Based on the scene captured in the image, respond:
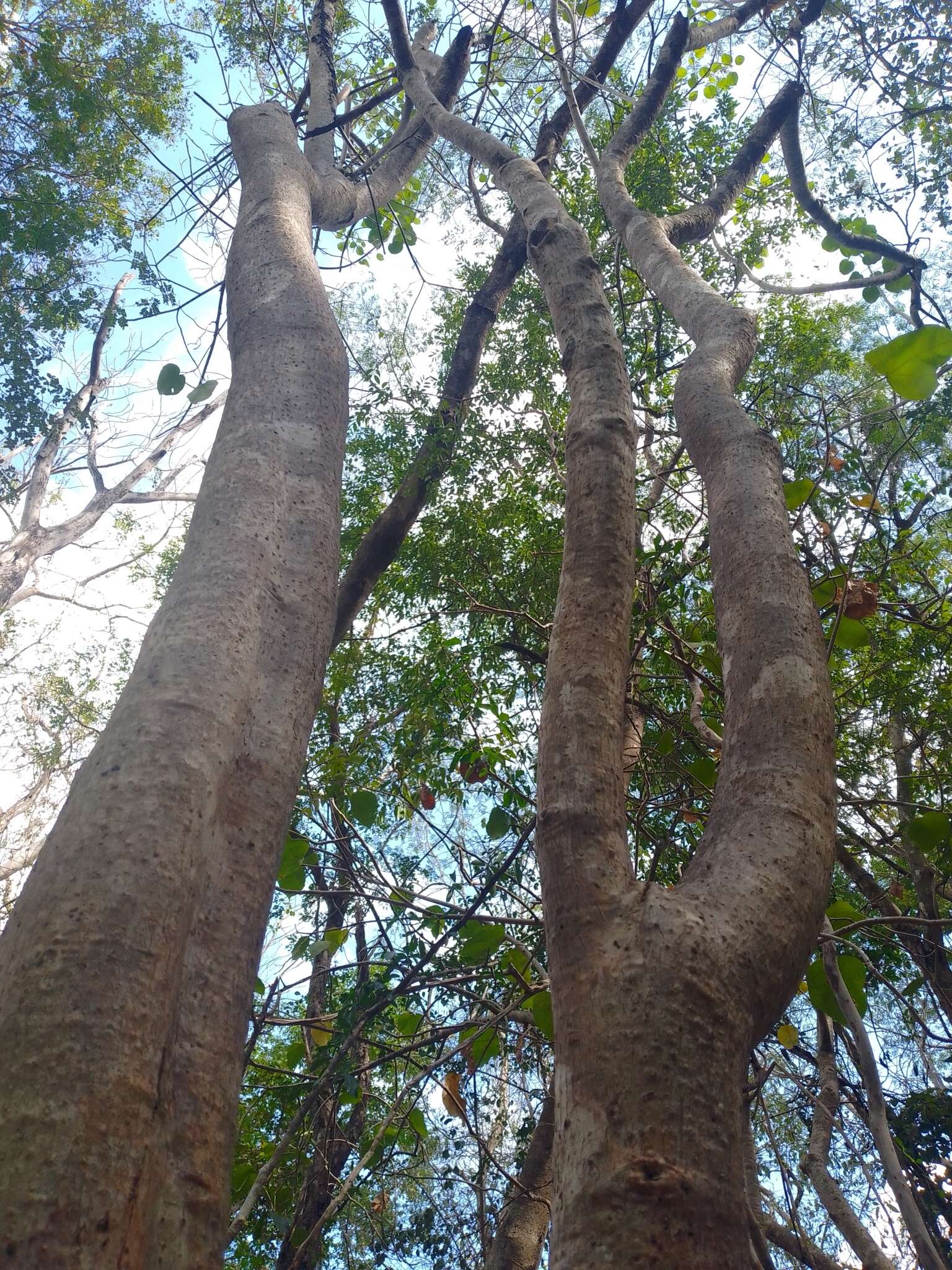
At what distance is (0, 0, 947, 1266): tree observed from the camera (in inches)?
32.0

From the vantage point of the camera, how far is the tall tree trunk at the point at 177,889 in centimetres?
83

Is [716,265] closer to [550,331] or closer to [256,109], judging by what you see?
[550,331]

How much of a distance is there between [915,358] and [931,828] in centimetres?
115

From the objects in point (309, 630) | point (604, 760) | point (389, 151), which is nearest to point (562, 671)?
point (604, 760)

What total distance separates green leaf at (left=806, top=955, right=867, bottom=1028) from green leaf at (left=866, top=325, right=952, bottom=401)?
46.8 inches

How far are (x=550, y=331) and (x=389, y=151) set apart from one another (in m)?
1.94

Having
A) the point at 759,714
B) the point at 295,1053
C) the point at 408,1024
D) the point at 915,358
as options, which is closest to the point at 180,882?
the point at 759,714

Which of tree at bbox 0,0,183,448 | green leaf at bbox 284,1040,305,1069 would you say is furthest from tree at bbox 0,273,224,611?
green leaf at bbox 284,1040,305,1069

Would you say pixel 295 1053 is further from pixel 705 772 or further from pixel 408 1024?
pixel 705 772

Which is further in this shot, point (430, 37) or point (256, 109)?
point (430, 37)

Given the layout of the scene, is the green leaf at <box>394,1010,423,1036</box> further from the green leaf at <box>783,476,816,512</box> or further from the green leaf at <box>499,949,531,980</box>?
the green leaf at <box>783,476,816,512</box>

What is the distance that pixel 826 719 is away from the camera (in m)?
1.19

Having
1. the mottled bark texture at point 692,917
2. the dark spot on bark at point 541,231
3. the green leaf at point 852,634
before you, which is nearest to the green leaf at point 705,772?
the green leaf at point 852,634

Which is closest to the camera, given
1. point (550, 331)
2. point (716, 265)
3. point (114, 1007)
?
point (114, 1007)
